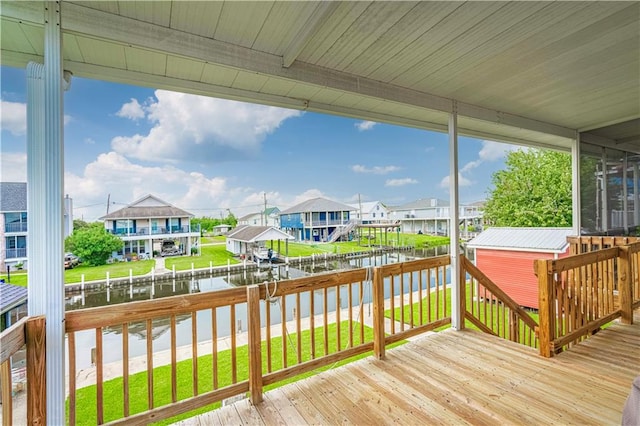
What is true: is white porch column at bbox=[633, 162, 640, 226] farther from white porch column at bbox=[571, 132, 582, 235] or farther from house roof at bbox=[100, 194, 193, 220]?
house roof at bbox=[100, 194, 193, 220]

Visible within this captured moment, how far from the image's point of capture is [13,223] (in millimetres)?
1896

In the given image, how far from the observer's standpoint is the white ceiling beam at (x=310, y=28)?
1.79 metres

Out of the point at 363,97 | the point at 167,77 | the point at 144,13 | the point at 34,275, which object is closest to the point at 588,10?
the point at 363,97

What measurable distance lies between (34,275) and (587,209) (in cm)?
707

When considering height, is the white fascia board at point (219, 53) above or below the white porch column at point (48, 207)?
above

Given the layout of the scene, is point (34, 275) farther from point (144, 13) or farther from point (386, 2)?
point (386, 2)

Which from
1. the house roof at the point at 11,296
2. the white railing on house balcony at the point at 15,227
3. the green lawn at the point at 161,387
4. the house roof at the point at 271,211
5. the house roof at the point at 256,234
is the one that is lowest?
the green lawn at the point at 161,387

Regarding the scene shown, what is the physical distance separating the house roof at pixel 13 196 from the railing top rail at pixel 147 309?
0.74 metres

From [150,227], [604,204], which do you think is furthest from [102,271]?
[604,204]

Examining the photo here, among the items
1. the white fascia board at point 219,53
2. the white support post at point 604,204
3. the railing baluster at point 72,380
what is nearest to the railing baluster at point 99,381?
the railing baluster at point 72,380

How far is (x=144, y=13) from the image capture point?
74.5 inches

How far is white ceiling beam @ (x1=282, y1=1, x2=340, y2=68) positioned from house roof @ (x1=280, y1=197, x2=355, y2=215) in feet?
5.14

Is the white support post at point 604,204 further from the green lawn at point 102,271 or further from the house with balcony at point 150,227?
the green lawn at point 102,271

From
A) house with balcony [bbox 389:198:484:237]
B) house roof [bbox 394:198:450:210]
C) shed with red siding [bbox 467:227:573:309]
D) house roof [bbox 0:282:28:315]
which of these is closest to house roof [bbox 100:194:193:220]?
house roof [bbox 0:282:28:315]
